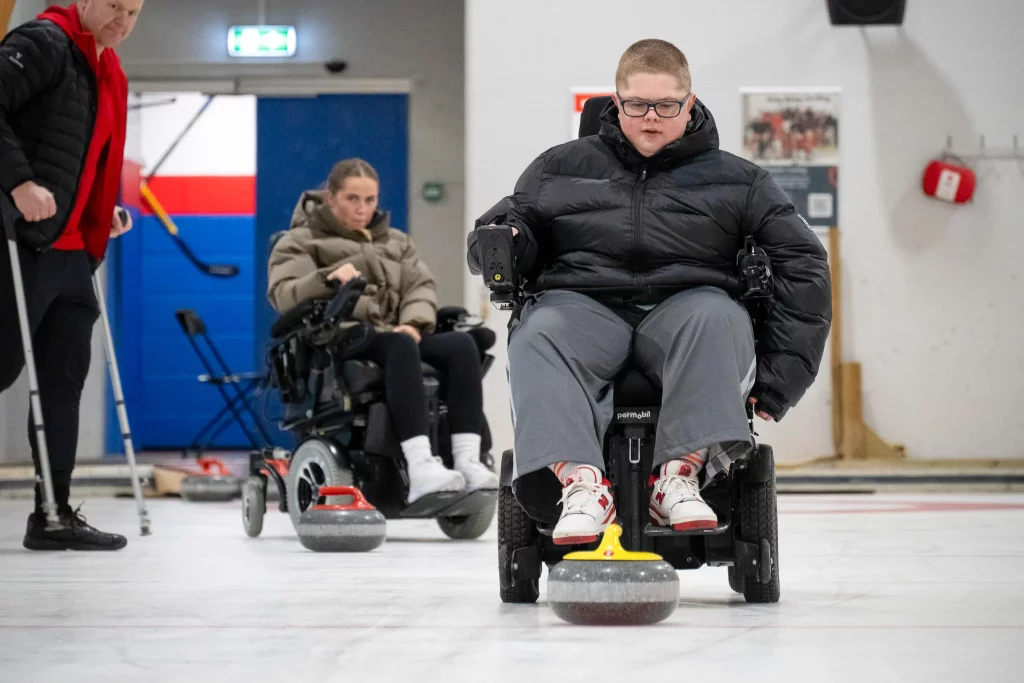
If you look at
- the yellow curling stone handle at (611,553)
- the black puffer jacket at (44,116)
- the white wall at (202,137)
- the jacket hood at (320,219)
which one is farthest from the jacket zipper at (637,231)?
the white wall at (202,137)

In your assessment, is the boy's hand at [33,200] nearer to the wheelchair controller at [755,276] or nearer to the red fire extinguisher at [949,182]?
the wheelchair controller at [755,276]

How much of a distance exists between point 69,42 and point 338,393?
3.51ft

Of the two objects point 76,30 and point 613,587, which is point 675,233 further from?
point 76,30

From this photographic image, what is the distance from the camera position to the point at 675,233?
2.23 m

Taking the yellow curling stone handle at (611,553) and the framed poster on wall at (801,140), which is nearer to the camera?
the yellow curling stone handle at (611,553)

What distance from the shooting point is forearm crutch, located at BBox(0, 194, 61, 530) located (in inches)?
125

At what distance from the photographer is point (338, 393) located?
3600 millimetres

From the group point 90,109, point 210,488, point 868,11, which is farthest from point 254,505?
point 868,11

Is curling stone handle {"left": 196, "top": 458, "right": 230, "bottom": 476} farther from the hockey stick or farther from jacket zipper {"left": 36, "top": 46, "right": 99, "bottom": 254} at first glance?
the hockey stick

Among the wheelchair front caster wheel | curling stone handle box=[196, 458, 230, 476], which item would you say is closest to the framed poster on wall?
curling stone handle box=[196, 458, 230, 476]

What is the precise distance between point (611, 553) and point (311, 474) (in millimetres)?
1856

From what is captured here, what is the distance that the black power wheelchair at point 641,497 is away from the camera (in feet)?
6.73

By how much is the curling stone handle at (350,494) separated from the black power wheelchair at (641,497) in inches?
43.8

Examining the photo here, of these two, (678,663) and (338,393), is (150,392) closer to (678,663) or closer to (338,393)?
(338,393)
